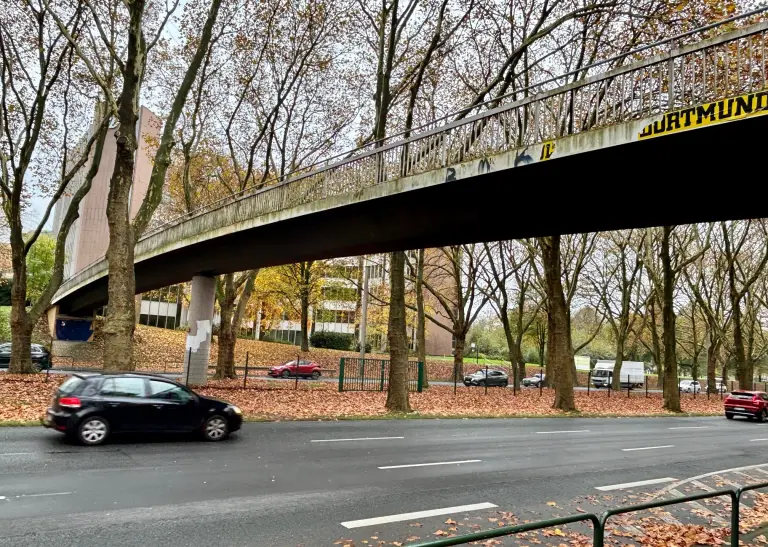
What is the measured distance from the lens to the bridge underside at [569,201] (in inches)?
333

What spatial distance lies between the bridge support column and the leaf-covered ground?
882 mm

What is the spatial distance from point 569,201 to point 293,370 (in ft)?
90.8

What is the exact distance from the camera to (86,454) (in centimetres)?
1020

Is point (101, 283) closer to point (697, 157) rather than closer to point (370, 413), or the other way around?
point (370, 413)

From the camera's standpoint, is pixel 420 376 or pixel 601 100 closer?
pixel 601 100

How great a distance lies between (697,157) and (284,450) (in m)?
9.14

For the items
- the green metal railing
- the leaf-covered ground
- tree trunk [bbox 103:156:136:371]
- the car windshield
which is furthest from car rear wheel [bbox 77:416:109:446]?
the green metal railing

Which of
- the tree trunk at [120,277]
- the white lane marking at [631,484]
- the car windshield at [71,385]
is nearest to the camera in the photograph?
the white lane marking at [631,484]

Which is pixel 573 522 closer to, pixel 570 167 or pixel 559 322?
pixel 570 167

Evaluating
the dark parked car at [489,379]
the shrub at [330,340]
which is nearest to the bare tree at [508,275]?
the dark parked car at [489,379]

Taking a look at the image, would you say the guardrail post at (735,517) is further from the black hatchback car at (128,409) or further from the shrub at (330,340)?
the shrub at (330,340)

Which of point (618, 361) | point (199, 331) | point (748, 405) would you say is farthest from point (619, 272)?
Result: point (199, 331)

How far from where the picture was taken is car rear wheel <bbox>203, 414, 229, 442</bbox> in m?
12.4

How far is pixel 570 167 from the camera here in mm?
9430
